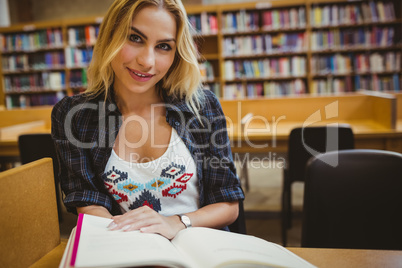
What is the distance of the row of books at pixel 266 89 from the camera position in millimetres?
5455

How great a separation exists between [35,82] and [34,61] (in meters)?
0.36

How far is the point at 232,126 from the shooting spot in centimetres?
306

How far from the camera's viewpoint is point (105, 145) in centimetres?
114

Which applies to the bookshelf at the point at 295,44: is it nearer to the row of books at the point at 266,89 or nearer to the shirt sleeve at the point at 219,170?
the row of books at the point at 266,89

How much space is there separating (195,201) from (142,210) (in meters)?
0.37

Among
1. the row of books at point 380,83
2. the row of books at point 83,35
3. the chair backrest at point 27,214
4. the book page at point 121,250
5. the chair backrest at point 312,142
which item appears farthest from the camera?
the row of books at point 83,35

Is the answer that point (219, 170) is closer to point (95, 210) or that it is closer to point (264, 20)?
point (95, 210)

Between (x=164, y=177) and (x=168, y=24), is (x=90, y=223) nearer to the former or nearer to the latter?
(x=164, y=177)

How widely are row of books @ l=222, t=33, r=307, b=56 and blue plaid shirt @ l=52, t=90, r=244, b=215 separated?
4365mm

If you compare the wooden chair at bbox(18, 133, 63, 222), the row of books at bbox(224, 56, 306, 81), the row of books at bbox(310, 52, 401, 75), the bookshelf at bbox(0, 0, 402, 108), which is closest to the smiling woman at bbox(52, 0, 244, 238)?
the wooden chair at bbox(18, 133, 63, 222)

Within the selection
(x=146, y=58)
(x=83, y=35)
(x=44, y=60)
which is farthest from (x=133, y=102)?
(x=44, y=60)

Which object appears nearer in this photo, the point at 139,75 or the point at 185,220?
the point at 185,220

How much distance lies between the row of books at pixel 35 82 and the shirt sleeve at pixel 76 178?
5.42 meters

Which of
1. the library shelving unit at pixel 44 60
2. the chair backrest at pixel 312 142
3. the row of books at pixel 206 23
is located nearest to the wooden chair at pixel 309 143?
the chair backrest at pixel 312 142
